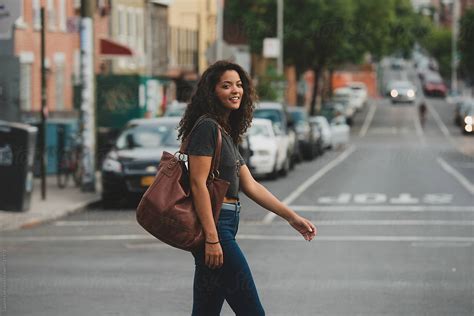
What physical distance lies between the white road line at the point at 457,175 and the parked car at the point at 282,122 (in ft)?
12.8

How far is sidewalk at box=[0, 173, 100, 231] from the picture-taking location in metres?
19.4

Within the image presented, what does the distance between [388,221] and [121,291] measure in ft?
27.8

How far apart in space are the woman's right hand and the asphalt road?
12.8ft

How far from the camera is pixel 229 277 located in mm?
6797

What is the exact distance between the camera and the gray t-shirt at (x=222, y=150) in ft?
22.1

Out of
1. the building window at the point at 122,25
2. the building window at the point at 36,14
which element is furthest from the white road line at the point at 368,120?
the building window at the point at 36,14

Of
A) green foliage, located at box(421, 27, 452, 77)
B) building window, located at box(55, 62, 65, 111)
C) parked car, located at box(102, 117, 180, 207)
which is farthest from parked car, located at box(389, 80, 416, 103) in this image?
parked car, located at box(102, 117, 180, 207)

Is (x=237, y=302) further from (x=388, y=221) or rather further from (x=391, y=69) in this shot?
(x=391, y=69)

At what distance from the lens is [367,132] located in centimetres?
8075

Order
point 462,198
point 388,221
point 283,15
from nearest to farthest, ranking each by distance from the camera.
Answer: point 388,221 → point 462,198 → point 283,15

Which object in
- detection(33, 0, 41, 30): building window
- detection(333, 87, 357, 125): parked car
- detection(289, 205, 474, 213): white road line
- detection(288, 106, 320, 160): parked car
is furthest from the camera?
detection(333, 87, 357, 125): parked car

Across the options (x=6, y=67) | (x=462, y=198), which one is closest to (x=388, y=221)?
(x=462, y=198)

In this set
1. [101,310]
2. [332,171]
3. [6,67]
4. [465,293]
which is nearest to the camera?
[101,310]

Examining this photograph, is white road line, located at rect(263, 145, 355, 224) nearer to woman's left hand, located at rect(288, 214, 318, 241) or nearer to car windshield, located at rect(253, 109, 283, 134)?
car windshield, located at rect(253, 109, 283, 134)
